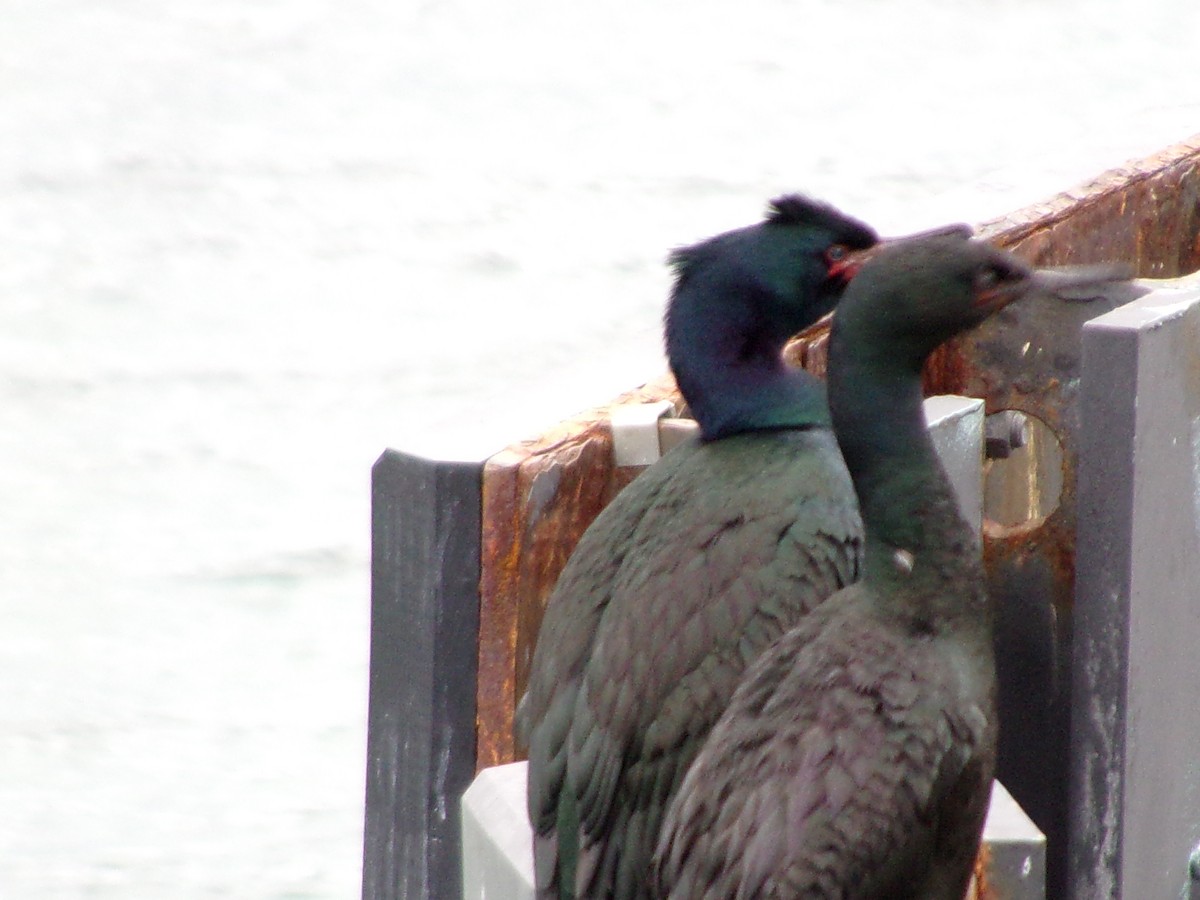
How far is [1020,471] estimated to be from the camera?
12.9 ft

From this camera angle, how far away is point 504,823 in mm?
3066

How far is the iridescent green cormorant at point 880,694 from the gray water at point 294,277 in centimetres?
71

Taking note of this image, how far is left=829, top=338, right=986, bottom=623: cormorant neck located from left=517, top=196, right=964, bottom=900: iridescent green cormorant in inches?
8.6

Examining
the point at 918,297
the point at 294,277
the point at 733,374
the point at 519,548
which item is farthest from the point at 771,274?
the point at 294,277

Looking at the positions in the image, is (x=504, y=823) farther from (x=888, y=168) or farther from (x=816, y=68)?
(x=816, y=68)

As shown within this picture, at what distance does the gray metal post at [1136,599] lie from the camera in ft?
10.0

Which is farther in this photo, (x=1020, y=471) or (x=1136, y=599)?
(x=1020, y=471)

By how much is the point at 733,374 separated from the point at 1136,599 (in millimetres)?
754

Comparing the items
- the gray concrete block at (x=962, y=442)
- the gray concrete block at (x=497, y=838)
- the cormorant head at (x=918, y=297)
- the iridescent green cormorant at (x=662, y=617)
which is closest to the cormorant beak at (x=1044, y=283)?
the cormorant head at (x=918, y=297)

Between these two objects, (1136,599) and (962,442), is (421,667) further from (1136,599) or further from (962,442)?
(1136,599)

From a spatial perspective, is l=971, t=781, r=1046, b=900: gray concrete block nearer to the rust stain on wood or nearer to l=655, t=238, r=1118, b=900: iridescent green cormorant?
l=655, t=238, r=1118, b=900: iridescent green cormorant

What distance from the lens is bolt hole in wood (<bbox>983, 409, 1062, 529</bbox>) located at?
3752mm

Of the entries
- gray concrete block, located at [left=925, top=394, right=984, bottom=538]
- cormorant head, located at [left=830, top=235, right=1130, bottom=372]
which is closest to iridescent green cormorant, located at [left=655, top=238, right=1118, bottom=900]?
cormorant head, located at [left=830, top=235, right=1130, bottom=372]

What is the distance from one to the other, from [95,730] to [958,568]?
13.3 feet
